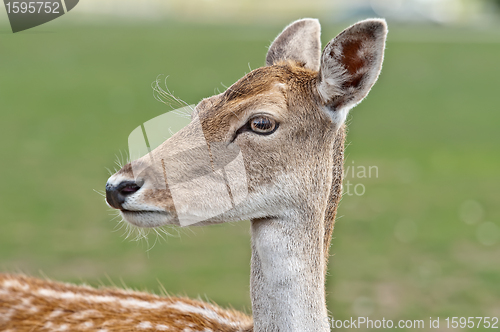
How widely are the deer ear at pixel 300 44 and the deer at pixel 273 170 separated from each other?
32cm

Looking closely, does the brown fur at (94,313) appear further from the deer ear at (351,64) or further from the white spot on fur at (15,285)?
the deer ear at (351,64)

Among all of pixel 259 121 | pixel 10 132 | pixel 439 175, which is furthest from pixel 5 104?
pixel 259 121

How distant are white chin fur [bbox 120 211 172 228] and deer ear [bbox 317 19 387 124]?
89 cm

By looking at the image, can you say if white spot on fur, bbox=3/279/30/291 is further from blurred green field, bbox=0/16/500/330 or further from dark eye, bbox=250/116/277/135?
dark eye, bbox=250/116/277/135

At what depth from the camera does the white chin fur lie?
8.50ft

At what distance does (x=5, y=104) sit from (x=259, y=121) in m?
15.8

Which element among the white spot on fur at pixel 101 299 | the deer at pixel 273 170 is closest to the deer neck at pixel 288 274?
the deer at pixel 273 170

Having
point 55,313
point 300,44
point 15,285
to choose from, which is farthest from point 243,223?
point 300,44

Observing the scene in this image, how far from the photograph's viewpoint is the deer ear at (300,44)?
10.8 ft

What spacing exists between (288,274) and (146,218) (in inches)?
27.0

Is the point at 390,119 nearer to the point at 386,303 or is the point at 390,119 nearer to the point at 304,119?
the point at 386,303

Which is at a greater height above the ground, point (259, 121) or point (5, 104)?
point (5, 104)

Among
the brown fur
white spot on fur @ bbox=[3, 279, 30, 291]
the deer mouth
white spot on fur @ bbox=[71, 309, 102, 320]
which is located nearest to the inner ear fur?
the deer mouth

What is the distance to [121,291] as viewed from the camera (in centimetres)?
371
